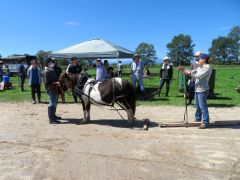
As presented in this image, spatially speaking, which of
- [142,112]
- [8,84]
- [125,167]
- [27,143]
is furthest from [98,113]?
[8,84]

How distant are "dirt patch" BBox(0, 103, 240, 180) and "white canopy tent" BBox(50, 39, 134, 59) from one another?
7.40 m

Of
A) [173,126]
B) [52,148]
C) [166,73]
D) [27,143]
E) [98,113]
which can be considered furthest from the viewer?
[166,73]

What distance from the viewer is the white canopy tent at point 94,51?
56.9 feet

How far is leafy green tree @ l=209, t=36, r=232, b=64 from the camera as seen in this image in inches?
4845

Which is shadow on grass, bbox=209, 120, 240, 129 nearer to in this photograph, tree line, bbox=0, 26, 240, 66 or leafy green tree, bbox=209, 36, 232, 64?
tree line, bbox=0, 26, 240, 66

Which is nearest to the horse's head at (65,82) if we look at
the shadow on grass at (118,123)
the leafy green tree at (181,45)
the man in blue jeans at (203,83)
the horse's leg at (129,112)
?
the shadow on grass at (118,123)

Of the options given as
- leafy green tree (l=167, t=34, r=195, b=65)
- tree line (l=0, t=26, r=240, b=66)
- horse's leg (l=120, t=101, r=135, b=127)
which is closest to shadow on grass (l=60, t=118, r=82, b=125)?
horse's leg (l=120, t=101, r=135, b=127)

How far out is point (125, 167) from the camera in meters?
5.72

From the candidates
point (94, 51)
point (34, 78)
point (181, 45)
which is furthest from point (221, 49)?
point (34, 78)

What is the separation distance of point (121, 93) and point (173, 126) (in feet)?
5.31

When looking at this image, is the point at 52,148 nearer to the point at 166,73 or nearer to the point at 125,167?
the point at 125,167

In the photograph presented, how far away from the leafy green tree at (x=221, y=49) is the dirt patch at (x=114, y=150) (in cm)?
11884

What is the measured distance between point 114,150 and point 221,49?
404ft

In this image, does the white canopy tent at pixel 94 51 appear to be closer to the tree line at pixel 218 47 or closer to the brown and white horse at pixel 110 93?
the brown and white horse at pixel 110 93
